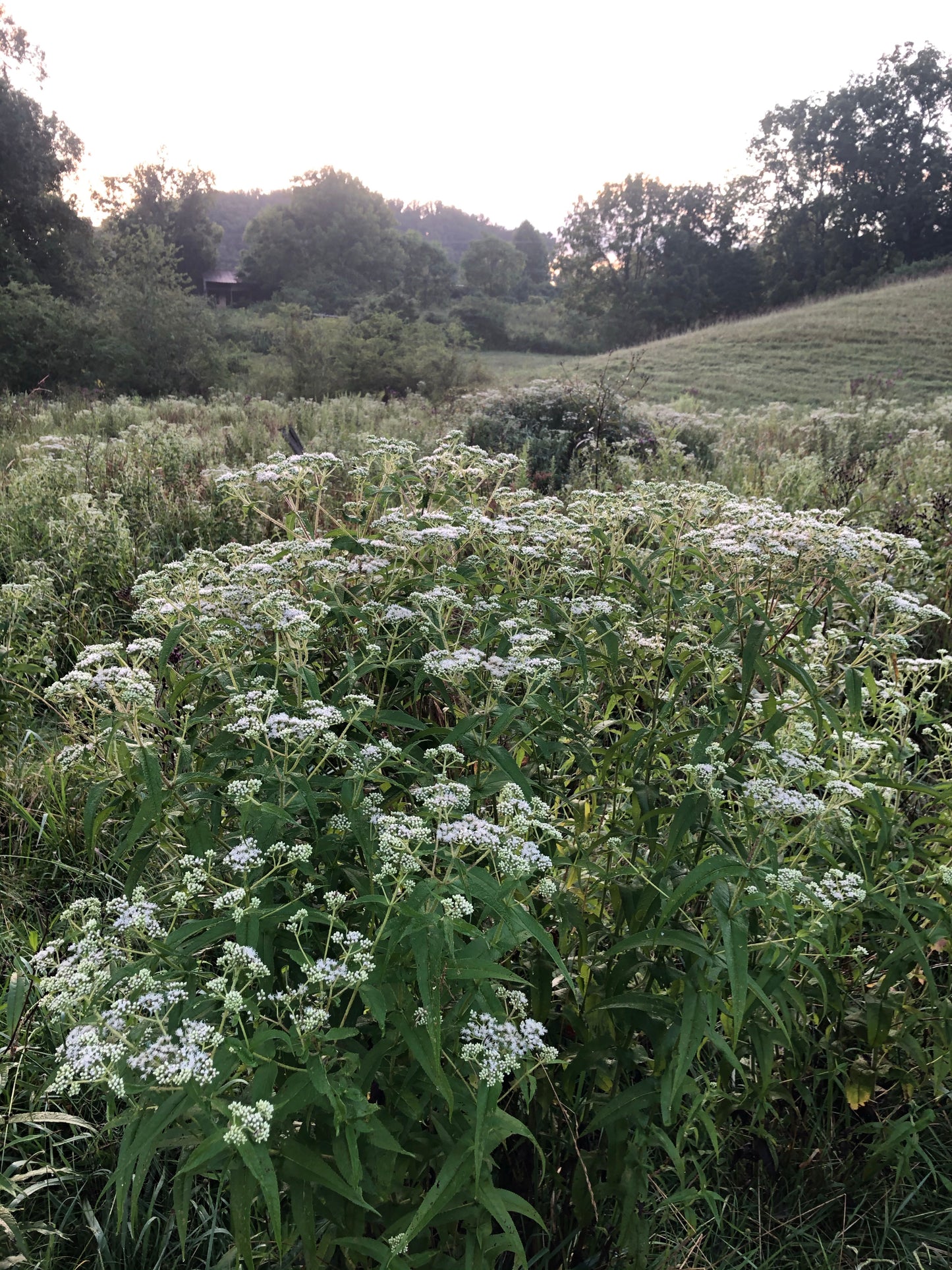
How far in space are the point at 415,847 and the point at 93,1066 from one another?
0.70m

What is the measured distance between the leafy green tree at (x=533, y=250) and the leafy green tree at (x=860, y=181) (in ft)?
85.3

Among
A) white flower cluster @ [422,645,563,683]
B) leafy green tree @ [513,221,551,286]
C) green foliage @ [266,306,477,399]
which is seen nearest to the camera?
white flower cluster @ [422,645,563,683]

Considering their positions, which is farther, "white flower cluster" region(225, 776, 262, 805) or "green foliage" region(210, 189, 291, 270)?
"green foliage" region(210, 189, 291, 270)

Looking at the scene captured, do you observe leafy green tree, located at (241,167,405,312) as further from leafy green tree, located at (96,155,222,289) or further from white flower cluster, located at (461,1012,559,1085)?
white flower cluster, located at (461,1012,559,1085)

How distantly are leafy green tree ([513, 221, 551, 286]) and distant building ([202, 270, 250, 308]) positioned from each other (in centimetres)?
3018

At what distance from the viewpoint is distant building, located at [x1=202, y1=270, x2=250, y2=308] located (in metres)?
56.4

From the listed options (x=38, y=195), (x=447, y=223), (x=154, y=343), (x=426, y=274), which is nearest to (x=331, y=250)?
(x=426, y=274)

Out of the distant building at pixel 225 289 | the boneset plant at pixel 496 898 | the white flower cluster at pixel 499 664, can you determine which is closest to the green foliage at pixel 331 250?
the distant building at pixel 225 289

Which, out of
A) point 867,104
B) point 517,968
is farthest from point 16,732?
point 867,104

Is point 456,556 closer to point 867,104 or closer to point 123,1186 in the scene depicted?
point 123,1186

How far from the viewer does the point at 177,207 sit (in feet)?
174

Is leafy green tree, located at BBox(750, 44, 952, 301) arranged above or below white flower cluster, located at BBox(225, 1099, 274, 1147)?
above

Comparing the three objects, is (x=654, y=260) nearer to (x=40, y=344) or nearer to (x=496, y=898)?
(x=40, y=344)

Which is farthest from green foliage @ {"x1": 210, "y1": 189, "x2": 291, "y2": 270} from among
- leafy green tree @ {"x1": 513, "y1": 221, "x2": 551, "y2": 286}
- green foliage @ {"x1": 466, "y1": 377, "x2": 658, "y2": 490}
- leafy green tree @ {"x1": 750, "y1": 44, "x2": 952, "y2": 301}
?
green foliage @ {"x1": 466, "y1": 377, "x2": 658, "y2": 490}
